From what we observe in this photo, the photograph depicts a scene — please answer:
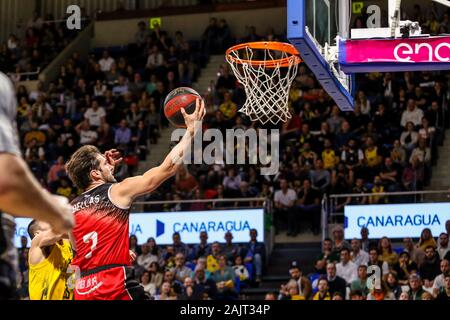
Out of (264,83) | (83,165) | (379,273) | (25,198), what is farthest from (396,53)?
(379,273)

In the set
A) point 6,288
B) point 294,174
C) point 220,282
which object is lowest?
point 220,282

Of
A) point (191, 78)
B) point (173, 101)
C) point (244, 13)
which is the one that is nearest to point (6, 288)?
point (173, 101)

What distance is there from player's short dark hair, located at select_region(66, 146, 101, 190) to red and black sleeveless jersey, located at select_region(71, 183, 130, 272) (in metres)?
0.12

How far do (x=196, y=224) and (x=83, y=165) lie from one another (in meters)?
10.0

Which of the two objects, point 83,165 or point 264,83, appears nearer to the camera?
point 83,165

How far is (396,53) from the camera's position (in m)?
7.93

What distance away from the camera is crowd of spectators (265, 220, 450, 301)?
12898 mm

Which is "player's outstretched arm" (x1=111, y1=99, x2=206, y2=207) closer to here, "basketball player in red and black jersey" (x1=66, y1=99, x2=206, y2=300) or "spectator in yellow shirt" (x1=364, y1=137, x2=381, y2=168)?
"basketball player in red and black jersey" (x1=66, y1=99, x2=206, y2=300)

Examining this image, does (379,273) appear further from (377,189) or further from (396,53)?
(396,53)

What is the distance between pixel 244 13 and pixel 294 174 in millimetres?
6992

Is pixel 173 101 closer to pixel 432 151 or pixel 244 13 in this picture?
pixel 432 151

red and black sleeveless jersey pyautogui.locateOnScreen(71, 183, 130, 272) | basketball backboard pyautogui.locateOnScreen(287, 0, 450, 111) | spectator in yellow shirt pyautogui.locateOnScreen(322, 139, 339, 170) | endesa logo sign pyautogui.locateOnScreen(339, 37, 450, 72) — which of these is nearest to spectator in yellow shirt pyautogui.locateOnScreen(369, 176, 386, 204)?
spectator in yellow shirt pyautogui.locateOnScreen(322, 139, 339, 170)

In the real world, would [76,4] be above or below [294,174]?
above

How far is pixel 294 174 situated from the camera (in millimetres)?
16719
